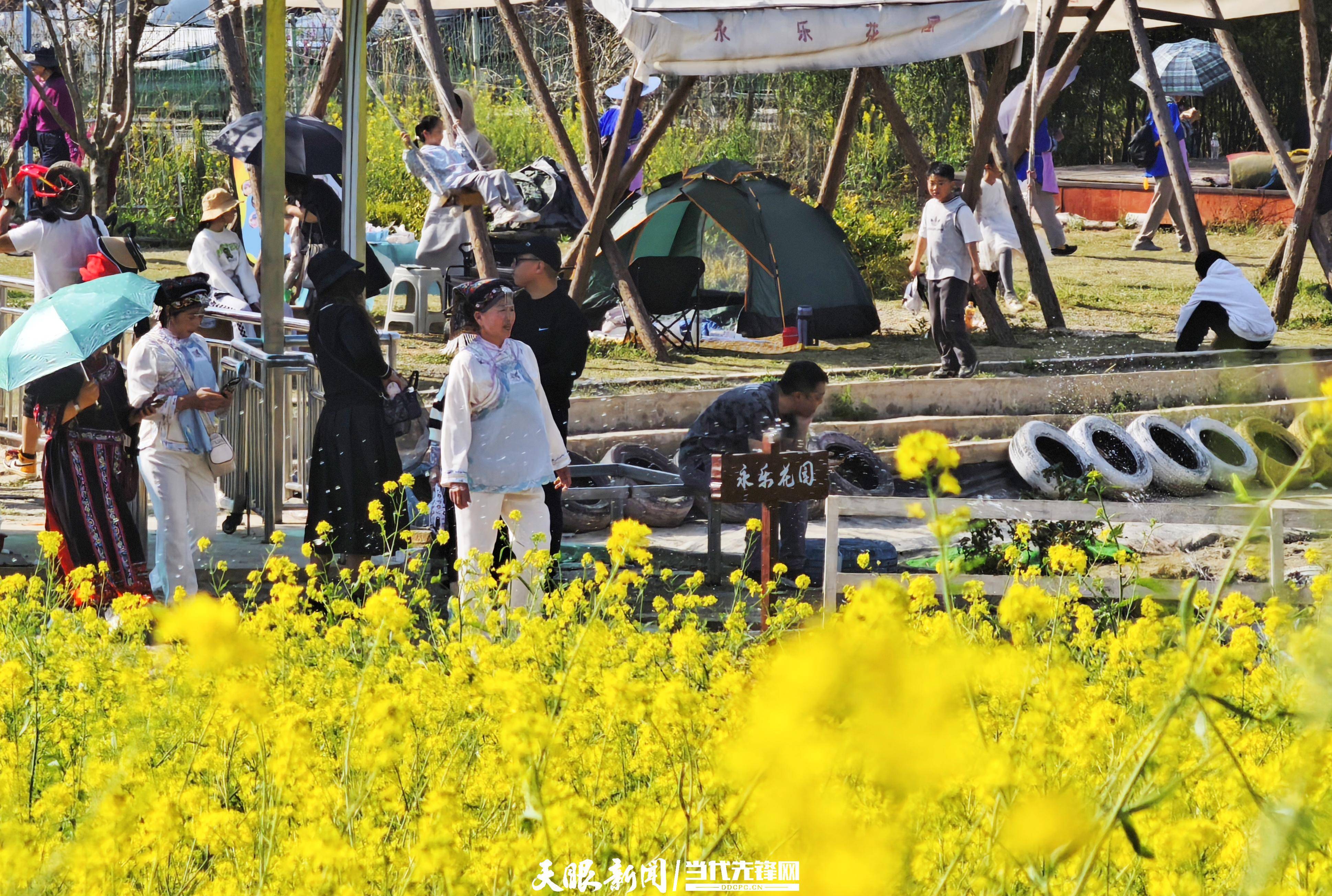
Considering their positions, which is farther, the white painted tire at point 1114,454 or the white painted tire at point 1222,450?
the white painted tire at point 1222,450

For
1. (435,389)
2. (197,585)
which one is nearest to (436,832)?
(197,585)

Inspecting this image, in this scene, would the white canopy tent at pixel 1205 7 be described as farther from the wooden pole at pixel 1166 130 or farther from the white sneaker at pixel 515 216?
the white sneaker at pixel 515 216

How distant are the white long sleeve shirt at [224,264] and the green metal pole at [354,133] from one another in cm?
173

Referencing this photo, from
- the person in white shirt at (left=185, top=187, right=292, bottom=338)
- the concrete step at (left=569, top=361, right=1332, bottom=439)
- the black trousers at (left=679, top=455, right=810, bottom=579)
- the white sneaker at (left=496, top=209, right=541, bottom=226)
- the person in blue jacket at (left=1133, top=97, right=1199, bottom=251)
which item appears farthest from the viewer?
the person in blue jacket at (left=1133, top=97, right=1199, bottom=251)

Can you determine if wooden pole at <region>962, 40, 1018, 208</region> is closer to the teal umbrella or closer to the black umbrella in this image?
the black umbrella

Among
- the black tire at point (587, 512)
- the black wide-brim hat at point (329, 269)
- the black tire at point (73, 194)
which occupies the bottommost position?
the black tire at point (587, 512)

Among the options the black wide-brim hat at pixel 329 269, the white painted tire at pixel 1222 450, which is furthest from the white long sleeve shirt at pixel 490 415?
the white painted tire at pixel 1222 450

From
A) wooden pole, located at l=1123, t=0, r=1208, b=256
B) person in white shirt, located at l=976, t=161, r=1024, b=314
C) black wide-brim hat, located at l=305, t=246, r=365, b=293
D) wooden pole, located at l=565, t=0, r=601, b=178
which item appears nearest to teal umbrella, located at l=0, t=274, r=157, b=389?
black wide-brim hat, located at l=305, t=246, r=365, b=293

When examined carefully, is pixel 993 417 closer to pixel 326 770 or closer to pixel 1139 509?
pixel 1139 509

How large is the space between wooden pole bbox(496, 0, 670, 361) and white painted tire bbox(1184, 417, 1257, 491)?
11.6 feet

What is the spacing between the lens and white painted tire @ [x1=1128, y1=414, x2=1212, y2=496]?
29.3ft

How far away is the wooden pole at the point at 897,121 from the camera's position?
1198 centimetres

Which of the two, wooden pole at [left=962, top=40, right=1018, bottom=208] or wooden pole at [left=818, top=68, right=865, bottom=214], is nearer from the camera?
wooden pole at [left=962, top=40, right=1018, bottom=208]

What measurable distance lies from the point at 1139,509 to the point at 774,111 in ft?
53.5
